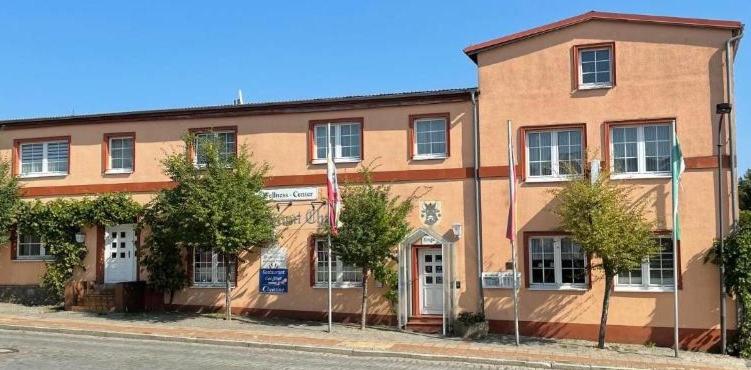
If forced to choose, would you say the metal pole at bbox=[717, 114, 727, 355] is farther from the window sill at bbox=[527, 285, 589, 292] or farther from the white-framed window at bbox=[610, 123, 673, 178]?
the window sill at bbox=[527, 285, 589, 292]

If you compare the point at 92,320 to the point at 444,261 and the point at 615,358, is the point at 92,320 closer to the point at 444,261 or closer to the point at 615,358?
the point at 444,261

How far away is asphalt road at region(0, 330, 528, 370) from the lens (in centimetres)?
1343

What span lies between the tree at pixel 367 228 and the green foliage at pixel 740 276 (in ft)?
25.6

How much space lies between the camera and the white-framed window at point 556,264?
18250mm

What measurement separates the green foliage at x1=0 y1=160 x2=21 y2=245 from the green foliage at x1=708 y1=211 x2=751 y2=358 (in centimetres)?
2008

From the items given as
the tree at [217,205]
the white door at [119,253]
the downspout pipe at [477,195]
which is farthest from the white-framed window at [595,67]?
the white door at [119,253]

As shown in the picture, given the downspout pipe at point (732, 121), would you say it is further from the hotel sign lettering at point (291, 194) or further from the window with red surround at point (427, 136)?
the hotel sign lettering at point (291, 194)

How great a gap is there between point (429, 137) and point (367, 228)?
3411 mm

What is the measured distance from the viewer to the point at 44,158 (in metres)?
23.0

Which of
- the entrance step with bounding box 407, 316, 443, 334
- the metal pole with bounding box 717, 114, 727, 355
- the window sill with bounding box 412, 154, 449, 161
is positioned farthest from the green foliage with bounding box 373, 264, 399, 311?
the metal pole with bounding box 717, 114, 727, 355

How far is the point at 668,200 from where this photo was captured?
1761 centimetres

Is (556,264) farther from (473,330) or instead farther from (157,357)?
(157,357)

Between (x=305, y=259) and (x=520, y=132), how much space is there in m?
7.02

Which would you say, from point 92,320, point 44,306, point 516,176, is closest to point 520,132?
point 516,176
